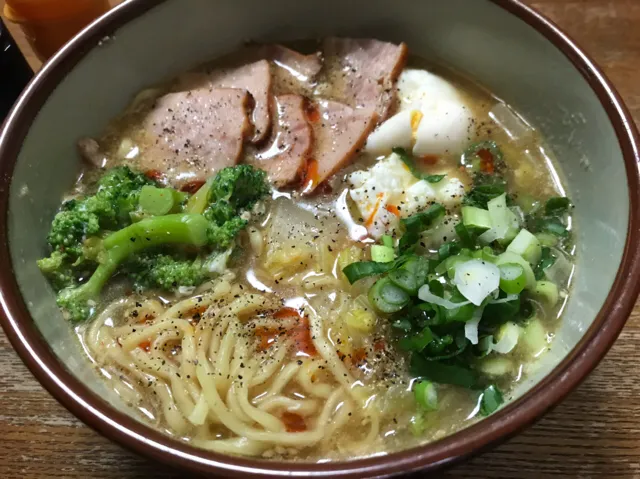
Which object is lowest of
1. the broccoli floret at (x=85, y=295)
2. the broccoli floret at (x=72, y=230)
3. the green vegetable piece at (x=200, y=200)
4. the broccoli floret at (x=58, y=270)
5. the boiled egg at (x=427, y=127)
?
the boiled egg at (x=427, y=127)

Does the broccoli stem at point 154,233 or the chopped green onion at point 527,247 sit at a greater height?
the broccoli stem at point 154,233

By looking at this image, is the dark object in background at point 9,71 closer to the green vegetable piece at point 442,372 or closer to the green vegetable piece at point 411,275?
the green vegetable piece at point 411,275

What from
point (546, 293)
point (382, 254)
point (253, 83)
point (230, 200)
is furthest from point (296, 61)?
point (546, 293)

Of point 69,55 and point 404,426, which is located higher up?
point 69,55

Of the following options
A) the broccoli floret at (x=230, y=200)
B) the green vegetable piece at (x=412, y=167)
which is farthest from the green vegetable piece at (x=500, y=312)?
the broccoli floret at (x=230, y=200)

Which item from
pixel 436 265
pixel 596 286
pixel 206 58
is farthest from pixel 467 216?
pixel 206 58

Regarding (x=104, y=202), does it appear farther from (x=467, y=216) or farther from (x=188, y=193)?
(x=467, y=216)

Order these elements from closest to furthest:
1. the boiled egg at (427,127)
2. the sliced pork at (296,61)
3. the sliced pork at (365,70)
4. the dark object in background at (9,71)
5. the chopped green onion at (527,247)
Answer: the chopped green onion at (527,247) → the dark object in background at (9,71) → the boiled egg at (427,127) → the sliced pork at (365,70) → the sliced pork at (296,61)
